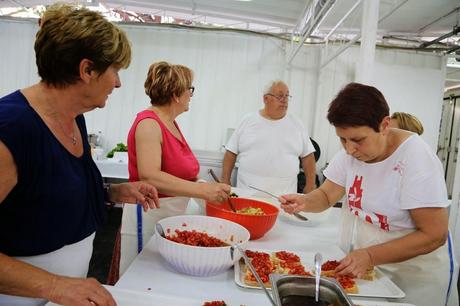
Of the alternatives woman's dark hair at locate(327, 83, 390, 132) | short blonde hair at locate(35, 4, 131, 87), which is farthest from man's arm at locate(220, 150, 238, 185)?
short blonde hair at locate(35, 4, 131, 87)

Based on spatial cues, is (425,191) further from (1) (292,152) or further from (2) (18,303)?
(1) (292,152)

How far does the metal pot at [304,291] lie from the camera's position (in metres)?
0.95

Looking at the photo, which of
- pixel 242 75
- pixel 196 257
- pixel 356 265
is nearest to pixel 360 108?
pixel 356 265

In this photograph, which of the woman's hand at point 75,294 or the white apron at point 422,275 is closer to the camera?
the woman's hand at point 75,294

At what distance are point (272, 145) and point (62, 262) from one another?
2.29 m

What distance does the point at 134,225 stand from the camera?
1.75 meters

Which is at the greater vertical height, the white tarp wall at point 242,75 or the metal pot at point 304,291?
the white tarp wall at point 242,75

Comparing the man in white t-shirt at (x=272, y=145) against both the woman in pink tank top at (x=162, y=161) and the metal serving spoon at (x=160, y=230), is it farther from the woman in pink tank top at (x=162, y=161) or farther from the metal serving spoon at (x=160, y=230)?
the metal serving spoon at (x=160, y=230)

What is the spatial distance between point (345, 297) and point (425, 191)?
1.99ft

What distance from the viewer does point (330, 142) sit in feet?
17.4

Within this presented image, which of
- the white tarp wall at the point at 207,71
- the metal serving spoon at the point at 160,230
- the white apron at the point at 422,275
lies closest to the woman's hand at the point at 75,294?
the metal serving spoon at the point at 160,230

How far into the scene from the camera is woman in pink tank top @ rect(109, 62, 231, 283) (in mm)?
1622

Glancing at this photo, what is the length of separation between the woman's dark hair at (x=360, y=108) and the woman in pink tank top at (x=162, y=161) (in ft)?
2.10

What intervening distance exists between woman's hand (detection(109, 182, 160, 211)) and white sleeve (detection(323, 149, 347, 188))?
2.90 feet
